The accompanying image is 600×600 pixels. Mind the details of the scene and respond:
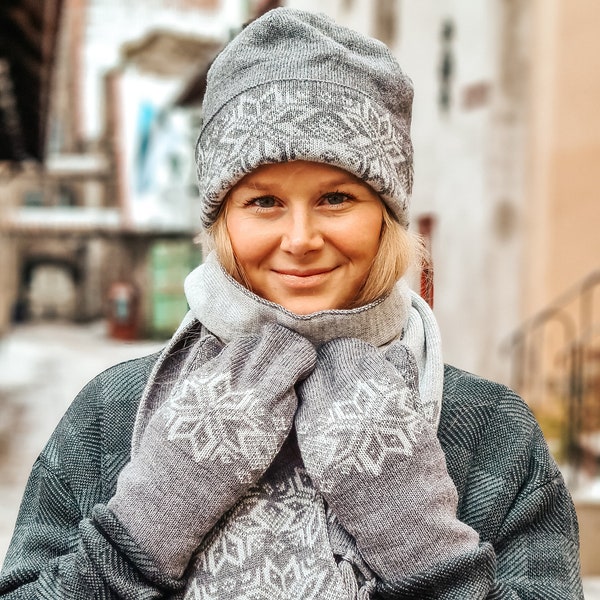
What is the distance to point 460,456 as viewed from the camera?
6.31ft

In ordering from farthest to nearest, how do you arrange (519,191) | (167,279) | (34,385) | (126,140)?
(167,279)
(126,140)
(34,385)
(519,191)

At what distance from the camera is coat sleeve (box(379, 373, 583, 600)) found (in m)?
1.83

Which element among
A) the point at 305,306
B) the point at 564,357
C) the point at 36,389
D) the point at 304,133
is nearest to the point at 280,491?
the point at 305,306

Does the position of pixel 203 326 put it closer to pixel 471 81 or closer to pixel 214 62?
pixel 214 62

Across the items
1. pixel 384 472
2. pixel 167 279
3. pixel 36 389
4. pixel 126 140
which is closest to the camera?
pixel 384 472

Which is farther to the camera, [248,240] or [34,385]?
[34,385]

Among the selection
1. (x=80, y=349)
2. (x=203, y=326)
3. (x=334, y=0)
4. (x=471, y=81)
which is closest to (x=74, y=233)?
(x=80, y=349)

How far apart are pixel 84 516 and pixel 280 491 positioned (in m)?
0.43

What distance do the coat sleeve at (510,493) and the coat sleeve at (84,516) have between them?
1.68ft

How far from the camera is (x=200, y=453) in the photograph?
5.57 feet

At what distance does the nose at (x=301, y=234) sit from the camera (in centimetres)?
182

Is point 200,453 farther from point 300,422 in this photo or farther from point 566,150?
point 566,150

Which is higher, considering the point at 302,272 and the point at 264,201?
the point at 264,201

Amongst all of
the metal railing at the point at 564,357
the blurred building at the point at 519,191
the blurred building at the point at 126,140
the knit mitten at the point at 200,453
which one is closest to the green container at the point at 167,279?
the blurred building at the point at 126,140
